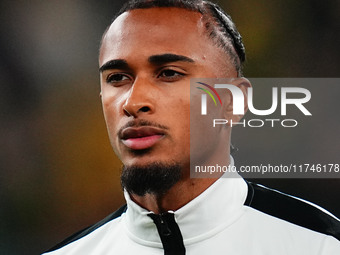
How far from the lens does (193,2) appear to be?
1191mm

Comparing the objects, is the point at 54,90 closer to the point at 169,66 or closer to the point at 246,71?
the point at 246,71

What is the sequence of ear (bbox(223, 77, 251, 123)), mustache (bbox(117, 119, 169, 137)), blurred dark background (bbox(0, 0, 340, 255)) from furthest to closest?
blurred dark background (bbox(0, 0, 340, 255))
ear (bbox(223, 77, 251, 123))
mustache (bbox(117, 119, 169, 137))

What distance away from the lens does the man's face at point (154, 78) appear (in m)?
1.06

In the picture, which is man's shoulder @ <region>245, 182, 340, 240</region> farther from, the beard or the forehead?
the forehead

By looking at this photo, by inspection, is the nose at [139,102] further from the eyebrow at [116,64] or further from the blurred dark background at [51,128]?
the blurred dark background at [51,128]

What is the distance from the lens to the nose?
3.45ft

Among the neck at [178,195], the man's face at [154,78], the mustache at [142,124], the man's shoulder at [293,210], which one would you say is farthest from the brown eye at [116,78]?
the man's shoulder at [293,210]

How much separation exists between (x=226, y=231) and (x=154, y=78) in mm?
374

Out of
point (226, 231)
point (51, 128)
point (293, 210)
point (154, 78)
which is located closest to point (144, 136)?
point (154, 78)

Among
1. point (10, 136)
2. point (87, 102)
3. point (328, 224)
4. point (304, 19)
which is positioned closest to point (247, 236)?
point (328, 224)

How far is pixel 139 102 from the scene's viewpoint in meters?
1.05

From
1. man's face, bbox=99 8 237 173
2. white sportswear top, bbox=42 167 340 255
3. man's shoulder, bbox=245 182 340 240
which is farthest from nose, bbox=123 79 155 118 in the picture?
man's shoulder, bbox=245 182 340 240

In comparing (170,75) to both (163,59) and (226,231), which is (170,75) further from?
(226,231)

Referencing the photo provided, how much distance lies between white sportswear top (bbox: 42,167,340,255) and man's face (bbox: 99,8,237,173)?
113 mm
